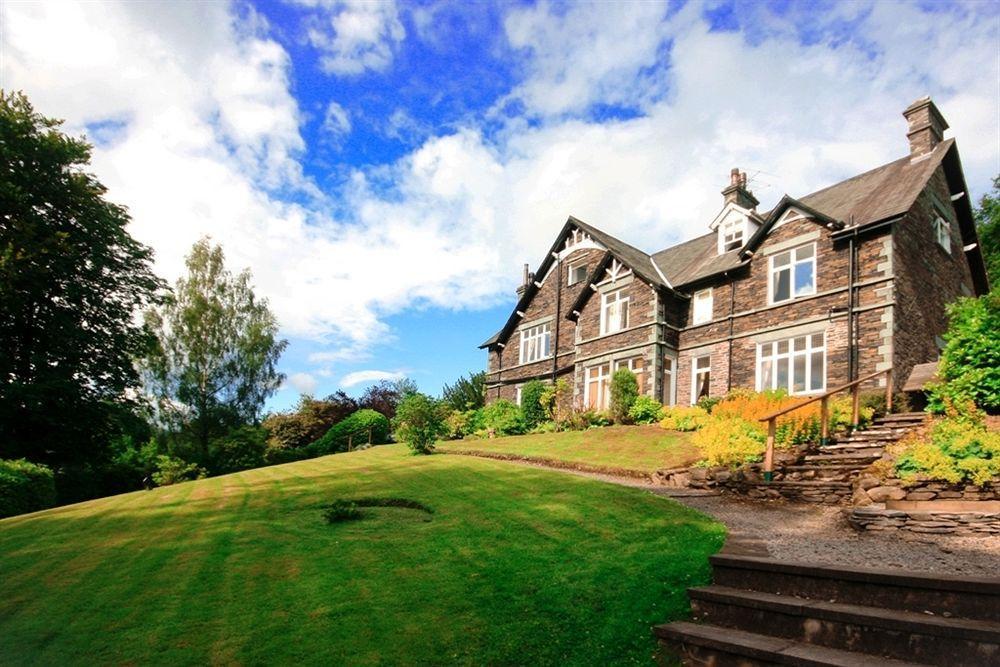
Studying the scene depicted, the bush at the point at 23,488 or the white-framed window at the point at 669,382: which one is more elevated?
the white-framed window at the point at 669,382

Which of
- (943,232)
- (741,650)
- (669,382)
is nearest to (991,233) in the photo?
(943,232)

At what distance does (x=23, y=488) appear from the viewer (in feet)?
61.8

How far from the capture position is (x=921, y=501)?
438 inches

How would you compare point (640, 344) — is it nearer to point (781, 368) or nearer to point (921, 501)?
point (781, 368)

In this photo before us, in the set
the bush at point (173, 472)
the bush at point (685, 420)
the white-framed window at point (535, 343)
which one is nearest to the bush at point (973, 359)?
the bush at point (685, 420)

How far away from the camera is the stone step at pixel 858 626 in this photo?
494cm

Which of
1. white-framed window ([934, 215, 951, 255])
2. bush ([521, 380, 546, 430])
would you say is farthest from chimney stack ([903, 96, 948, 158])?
bush ([521, 380, 546, 430])

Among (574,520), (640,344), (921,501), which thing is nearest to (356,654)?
(574,520)

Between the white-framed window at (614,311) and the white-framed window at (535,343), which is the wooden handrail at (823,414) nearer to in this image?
the white-framed window at (614,311)

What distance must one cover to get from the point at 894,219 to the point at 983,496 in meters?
13.4

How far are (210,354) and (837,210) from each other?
32919 mm

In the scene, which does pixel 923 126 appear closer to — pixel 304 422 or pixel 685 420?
pixel 685 420

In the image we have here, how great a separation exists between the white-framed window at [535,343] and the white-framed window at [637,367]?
25.0 feet

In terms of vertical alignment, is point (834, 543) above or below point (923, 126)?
below
